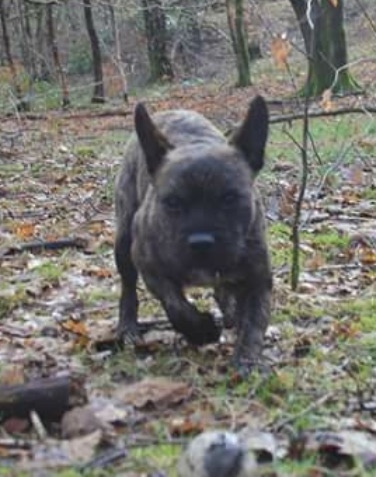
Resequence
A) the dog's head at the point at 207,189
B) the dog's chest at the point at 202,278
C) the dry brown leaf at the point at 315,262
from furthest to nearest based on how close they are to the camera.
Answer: the dry brown leaf at the point at 315,262, the dog's chest at the point at 202,278, the dog's head at the point at 207,189

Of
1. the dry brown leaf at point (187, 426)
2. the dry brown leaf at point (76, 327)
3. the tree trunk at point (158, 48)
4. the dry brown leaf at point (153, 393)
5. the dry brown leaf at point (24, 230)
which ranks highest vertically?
the dry brown leaf at point (187, 426)

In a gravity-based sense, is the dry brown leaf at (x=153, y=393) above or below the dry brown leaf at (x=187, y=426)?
below

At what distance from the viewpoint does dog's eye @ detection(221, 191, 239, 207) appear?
6027mm

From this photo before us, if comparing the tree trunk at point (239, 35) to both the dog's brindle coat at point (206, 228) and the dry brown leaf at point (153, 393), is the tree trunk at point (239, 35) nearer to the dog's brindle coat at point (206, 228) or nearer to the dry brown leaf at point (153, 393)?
the dog's brindle coat at point (206, 228)

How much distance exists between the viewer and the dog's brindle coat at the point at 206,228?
5.94m

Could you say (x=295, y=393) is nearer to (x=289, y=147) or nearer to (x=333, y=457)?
(x=333, y=457)

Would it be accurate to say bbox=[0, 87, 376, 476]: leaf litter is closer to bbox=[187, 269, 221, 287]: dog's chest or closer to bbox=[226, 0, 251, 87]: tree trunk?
bbox=[187, 269, 221, 287]: dog's chest

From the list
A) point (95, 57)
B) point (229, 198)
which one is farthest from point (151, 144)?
point (95, 57)

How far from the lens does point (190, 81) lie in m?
42.8

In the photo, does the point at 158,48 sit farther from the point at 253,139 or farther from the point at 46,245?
the point at 253,139

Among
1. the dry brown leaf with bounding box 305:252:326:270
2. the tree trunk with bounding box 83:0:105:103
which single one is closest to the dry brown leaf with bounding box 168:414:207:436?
the dry brown leaf with bounding box 305:252:326:270

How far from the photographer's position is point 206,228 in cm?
584

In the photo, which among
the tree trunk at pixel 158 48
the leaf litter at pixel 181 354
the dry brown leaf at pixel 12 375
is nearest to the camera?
the leaf litter at pixel 181 354

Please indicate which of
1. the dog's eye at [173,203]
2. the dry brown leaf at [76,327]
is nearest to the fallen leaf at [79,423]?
the dog's eye at [173,203]
